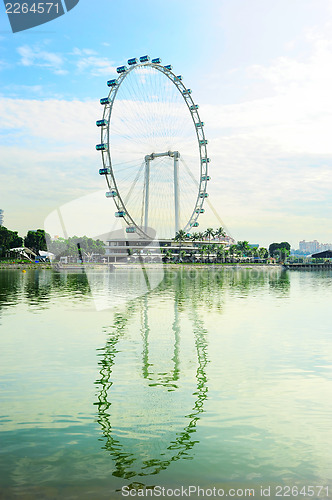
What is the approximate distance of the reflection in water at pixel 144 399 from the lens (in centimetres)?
923

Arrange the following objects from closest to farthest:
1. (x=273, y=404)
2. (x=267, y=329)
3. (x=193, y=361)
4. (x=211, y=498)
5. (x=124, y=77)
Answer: (x=211, y=498) < (x=273, y=404) < (x=193, y=361) < (x=267, y=329) < (x=124, y=77)

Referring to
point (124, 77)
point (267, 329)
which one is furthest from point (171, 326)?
point (124, 77)

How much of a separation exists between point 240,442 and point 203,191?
12950 centimetres

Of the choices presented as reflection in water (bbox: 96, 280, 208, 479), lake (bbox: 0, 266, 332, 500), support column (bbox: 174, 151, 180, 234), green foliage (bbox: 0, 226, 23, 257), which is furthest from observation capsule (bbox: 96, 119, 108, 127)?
green foliage (bbox: 0, 226, 23, 257)

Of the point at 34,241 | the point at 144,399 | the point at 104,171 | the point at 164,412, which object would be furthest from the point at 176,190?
the point at 164,412

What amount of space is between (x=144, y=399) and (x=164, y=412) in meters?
1.35

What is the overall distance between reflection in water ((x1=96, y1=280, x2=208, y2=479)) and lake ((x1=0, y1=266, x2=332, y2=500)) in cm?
4

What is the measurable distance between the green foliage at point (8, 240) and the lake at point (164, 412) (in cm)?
15575

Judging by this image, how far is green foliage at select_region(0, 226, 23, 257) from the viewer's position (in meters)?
173

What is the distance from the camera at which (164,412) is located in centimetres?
1238

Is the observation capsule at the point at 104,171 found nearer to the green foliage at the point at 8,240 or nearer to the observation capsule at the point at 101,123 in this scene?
the observation capsule at the point at 101,123

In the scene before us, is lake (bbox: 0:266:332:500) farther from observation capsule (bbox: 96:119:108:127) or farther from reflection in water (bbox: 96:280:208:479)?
observation capsule (bbox: 96:119:108:127)

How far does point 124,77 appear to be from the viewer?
95125 millimetres

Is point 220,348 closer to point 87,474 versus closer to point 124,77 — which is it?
point 87,474
